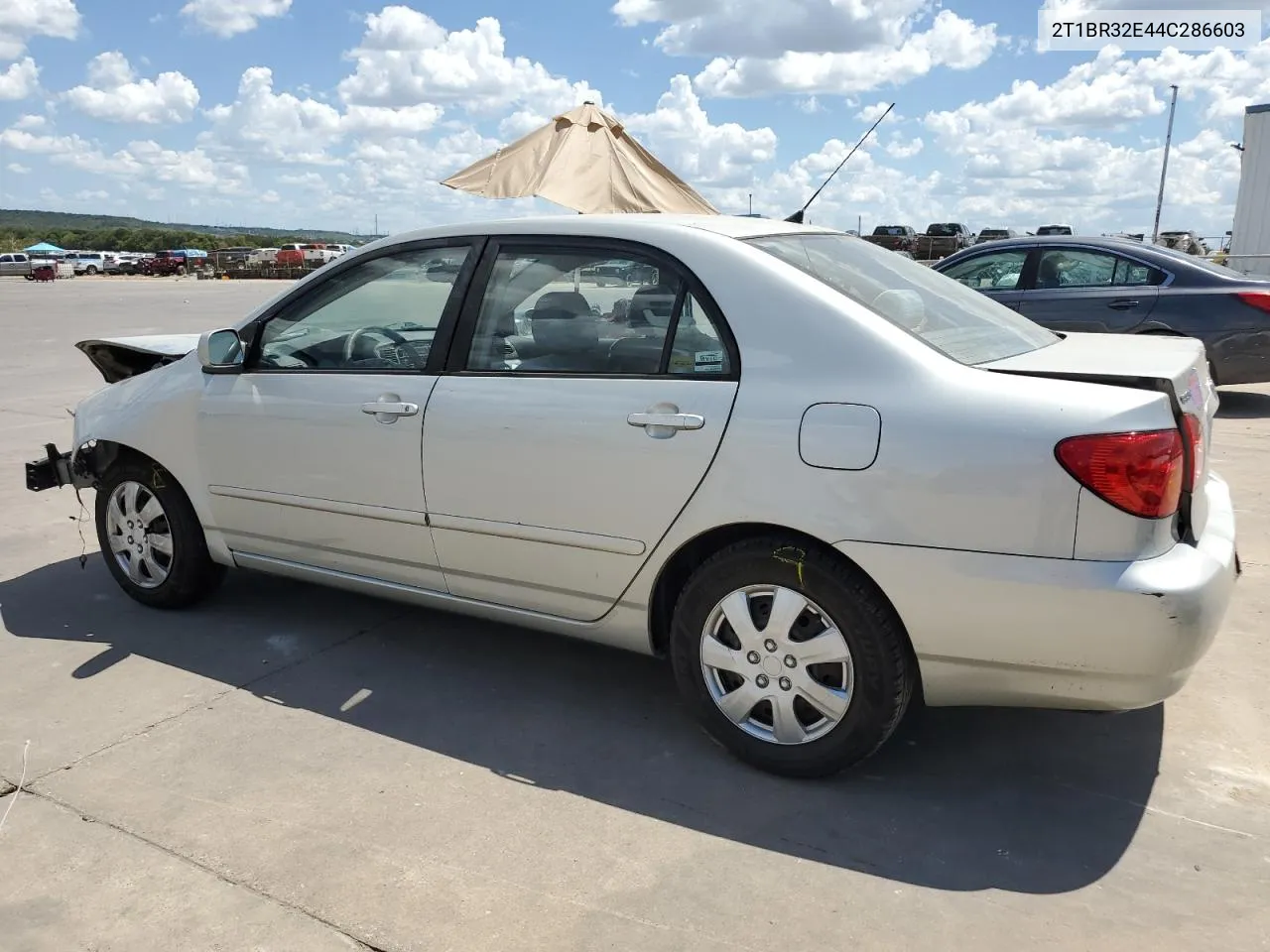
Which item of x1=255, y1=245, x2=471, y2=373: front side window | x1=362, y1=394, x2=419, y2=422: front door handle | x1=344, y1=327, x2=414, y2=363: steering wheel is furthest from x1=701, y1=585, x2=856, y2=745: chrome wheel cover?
x1=344, y1=327, x2=414, y2=363: steering wheel

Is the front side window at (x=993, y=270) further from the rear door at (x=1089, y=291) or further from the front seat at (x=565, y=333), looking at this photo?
the front seat at (x=565, y=333)

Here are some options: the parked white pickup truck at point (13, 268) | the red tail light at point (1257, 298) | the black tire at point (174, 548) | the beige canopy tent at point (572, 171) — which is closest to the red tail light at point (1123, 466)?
the black tire at point (174, 548)

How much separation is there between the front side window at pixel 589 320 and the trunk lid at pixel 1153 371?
88cm

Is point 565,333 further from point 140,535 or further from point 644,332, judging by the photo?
point 140,535

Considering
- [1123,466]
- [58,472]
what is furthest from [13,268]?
[1123,466]

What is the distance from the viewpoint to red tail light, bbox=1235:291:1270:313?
802 cm

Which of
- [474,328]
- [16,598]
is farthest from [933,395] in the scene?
[16,598]

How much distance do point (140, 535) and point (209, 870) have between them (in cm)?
223

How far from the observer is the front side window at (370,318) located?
3.74m

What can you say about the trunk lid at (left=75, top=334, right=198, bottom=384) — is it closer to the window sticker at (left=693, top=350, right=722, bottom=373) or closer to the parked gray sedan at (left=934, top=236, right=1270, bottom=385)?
the window sticker at (left=693, top=350, right=722, bottom=373)

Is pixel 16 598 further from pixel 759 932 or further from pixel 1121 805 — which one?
pixel 1121 805

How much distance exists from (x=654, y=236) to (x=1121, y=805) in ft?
7.16

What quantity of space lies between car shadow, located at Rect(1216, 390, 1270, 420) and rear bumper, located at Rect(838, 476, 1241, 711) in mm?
6738

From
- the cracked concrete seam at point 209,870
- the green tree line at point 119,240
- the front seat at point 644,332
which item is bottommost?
the cracked concrete seam at point 209,870
